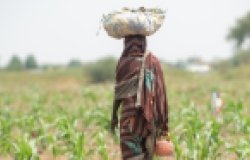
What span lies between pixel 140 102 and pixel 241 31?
186ft

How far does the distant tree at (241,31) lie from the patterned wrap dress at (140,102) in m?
55.7

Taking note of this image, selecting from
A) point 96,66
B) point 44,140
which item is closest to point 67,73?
point 96,66

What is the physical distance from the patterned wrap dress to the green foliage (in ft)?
167

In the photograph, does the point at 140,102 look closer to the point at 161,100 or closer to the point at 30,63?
the point at 161,100

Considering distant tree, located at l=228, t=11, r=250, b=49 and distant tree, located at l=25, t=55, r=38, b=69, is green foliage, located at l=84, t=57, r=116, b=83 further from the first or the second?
distant tree, located at l=25, t=55, r=38, b=69

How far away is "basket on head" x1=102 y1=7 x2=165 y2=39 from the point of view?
5.01 m

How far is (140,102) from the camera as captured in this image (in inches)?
197

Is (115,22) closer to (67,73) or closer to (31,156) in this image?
(31,156)

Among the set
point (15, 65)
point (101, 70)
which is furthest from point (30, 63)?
point (101, 70)

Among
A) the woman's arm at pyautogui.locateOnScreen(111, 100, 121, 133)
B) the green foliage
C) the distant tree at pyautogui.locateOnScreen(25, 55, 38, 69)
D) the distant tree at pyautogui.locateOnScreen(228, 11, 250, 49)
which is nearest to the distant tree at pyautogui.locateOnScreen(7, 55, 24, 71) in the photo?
the distant tree at pyautogui.locateOnScreen(25, 55, 38, 69)

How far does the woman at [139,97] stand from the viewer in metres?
5.05

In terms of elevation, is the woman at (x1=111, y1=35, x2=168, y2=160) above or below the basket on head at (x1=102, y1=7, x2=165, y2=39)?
below

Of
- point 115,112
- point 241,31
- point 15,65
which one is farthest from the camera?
point 15,65

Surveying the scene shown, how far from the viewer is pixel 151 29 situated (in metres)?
5.06
